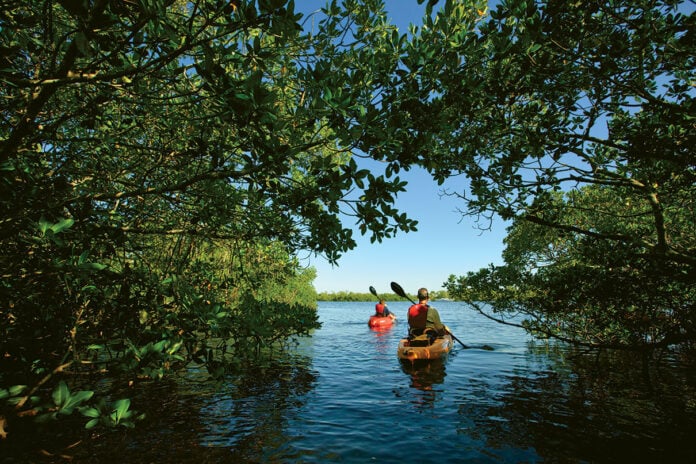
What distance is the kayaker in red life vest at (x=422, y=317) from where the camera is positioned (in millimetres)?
13102

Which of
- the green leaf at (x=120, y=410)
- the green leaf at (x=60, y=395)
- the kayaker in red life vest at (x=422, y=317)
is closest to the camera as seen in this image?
the green leaf at (x=60, y=395)

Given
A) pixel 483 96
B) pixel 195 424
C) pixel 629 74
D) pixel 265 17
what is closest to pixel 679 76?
pixel 629 74

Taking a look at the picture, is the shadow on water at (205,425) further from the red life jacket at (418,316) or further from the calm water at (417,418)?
the red life jacket at (418,316)

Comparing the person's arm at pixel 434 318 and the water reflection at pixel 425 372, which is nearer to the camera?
the water reflection at pixel 425 372

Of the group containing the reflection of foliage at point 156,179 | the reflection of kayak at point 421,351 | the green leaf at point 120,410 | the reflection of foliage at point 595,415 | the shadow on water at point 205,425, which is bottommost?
the shadow on water at point 205,425

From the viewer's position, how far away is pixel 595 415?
7.61 m

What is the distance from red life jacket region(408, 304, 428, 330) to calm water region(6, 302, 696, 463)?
1.63m

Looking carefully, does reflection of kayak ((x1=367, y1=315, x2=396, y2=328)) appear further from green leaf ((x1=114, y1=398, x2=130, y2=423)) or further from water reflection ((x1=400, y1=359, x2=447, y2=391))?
green leaf ((x1=114, y1=398, x2=130, y2=423))

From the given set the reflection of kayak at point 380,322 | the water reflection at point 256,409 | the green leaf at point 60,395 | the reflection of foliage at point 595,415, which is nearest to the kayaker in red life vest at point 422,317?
the reflection of foliage at point 595,415

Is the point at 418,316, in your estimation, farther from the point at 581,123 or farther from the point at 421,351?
the point at 581,123

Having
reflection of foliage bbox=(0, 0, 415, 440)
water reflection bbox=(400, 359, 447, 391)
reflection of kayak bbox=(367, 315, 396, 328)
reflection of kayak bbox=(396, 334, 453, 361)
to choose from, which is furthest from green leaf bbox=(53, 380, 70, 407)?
reflection of kayak bbox=(367, 315, 396, 328)

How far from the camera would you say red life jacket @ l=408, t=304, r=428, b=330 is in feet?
43.1

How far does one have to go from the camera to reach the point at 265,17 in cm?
271

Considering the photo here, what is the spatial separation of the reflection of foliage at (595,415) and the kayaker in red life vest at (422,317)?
330cm
